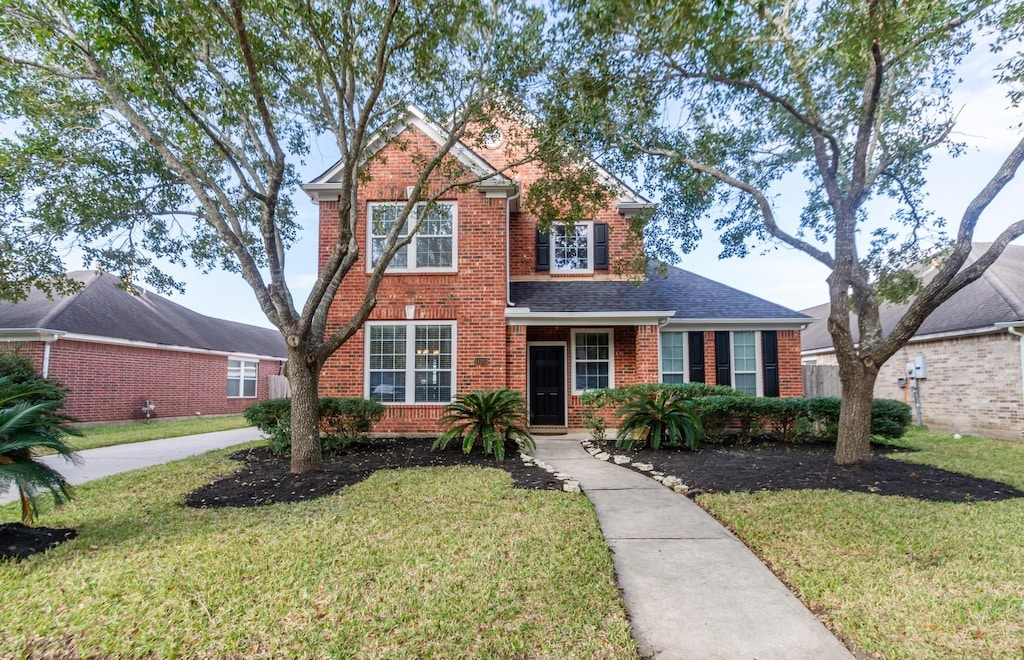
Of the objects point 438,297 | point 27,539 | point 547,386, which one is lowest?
point 27,539

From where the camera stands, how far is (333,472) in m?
6.93

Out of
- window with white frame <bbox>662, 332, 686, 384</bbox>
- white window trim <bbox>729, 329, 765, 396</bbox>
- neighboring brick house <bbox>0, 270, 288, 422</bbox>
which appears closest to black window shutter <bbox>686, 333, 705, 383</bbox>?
window with white frame <bbox>662, 332, 686, 384</bbox>

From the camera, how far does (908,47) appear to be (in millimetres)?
6309

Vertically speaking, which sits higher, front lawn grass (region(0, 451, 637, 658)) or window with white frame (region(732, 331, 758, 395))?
window with white frame (region(732, 331, 758, 395))

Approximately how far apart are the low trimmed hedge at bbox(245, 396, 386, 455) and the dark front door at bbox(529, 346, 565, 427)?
4.01 metres

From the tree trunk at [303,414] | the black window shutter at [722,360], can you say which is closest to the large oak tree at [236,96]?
the tree trunk at [303,414]

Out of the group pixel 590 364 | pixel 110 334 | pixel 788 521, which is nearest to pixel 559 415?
pixel 590 364

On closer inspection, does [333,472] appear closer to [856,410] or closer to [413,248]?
[413,248]

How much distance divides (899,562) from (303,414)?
6.70m

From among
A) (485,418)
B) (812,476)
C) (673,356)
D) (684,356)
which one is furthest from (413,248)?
(812,476)

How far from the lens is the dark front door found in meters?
12.1

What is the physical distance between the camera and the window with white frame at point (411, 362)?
10.8 m

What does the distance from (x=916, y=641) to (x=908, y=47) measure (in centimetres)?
699

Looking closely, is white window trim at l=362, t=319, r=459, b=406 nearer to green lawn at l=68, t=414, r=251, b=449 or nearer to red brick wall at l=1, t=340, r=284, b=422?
green lawn at l=68, t=414, r=251, b=449
